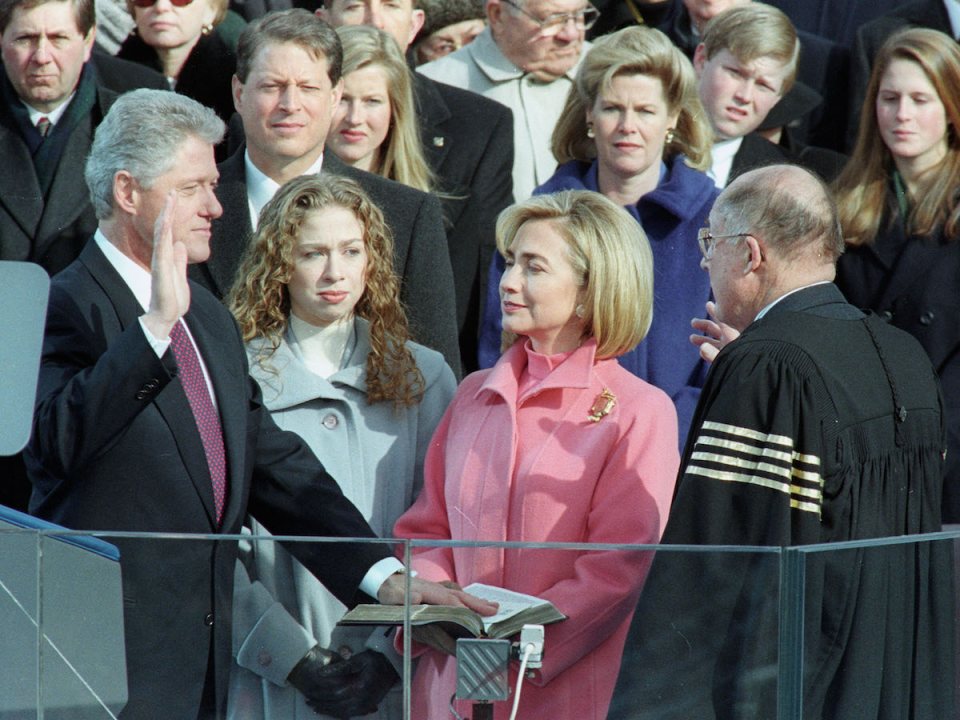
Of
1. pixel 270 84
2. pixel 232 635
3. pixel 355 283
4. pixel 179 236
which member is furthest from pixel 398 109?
pixel 232 635

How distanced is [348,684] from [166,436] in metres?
0.85

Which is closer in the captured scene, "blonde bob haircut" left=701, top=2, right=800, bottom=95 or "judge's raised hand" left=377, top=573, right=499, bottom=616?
"judge's raised hand" left=377, top=573, right=499, bottom=616

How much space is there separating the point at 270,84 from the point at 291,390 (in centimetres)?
104

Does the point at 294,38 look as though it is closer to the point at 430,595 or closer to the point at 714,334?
the point at 714,334

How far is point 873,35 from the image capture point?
5566 mm

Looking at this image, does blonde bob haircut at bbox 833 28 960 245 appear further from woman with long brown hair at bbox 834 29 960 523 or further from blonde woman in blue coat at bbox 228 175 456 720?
blonde woman in blue coat at bbox 228 175 456 720

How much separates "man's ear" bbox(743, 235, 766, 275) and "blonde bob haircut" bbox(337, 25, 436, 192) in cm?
166

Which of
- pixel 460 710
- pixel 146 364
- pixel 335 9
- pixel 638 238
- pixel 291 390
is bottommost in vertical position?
pixel 460 710

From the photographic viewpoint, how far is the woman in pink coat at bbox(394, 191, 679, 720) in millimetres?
3236

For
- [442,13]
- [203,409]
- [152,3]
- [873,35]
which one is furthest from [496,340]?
[873,35]

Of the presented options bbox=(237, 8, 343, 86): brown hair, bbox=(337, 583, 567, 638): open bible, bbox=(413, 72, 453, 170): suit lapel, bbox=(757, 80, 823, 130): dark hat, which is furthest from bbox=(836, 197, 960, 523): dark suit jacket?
bbox=(337, 583, 567, 638): open bible

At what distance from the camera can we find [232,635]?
8.69 feet

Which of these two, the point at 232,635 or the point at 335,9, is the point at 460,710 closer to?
the point at 232,635

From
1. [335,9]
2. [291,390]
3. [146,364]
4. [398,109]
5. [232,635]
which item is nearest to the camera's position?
[232,635]
